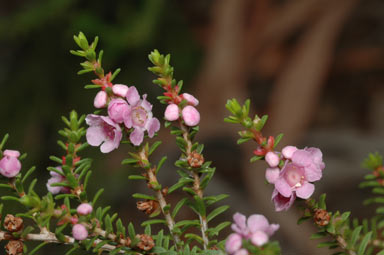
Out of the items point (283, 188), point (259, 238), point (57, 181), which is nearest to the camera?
point (259, 238)

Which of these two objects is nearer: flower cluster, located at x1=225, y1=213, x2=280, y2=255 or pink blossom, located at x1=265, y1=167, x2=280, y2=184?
flower cluster, located at x1=225, y1=213, x2=280, y2=255

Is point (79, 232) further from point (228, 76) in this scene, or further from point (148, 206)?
point (228, 76)

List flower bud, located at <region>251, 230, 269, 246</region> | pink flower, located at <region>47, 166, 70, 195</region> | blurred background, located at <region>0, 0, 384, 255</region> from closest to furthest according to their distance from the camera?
flower bud, located at <region>251, 230, 269, 246</region>, pink flower, located at <region>47, 166, 70, 195</region>, blurred background, located at <region>0, 0, 384, 255</region>

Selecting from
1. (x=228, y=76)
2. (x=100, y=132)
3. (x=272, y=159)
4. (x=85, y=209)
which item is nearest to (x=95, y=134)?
(x=100, y=132)

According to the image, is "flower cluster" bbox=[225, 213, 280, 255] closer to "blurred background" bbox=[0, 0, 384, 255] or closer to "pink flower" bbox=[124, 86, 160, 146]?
"pink flower" bbox=[124, 86, 160, 146]

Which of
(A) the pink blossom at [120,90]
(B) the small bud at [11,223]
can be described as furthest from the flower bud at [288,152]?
(B) the small bud at [11,223]

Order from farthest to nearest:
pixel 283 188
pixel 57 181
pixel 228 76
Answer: pixel 228 76
pixel 57 181
pixel 283 188

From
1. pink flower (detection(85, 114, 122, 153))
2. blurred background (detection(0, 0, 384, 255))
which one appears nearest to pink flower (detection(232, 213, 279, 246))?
pink flower (detection(85, 114, 122, 153))
